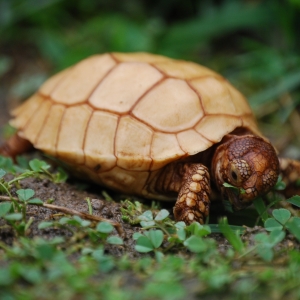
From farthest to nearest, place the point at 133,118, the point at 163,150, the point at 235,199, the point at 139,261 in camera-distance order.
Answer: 1. the point at 133,118
2. the point at 163,150
3. the point at 235,199
4. the point at 139,261

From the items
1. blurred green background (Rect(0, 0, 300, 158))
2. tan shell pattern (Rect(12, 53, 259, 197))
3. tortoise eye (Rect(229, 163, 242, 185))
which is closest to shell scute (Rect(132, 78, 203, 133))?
tan shell pattern (Rect(12, 53, 259, 197))

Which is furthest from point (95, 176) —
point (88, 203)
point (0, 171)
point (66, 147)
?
point (0, 171)

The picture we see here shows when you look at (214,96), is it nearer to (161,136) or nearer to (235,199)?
(161,136)

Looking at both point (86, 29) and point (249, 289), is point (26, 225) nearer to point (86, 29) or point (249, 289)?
point (249, 289)

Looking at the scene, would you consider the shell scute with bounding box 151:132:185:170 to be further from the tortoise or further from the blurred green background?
the blurred green background

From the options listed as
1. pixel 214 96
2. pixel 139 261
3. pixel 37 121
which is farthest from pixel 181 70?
pixel 139 261

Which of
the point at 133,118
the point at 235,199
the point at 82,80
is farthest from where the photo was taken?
the point at 82,80
